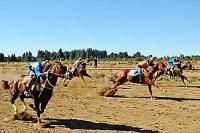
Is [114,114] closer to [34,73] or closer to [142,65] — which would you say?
[34,73]

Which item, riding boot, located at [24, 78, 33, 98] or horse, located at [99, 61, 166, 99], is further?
horse, located at [99, 61, 166, 99]

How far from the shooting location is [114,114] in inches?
733

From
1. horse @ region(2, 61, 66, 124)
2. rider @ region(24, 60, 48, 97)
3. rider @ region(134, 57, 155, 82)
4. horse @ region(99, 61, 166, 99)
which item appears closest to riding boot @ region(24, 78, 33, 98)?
rider @ region(24, 60, 48, 97)

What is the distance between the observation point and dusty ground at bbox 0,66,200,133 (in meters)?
15.4

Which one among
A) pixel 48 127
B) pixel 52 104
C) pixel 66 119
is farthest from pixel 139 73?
pixel 48 127

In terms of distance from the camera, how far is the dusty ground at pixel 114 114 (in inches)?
606

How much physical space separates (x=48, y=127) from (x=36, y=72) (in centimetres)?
199

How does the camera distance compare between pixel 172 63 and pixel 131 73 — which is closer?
pixel 131 73

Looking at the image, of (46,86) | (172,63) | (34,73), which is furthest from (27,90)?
(172,63)

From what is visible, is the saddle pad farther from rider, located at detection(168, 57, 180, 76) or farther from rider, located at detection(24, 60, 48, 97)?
rider, located at detection(24, 60, 48, 97)

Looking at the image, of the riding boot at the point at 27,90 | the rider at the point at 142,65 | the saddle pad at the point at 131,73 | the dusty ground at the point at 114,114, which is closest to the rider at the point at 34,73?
the riding boot at the point at 27,90

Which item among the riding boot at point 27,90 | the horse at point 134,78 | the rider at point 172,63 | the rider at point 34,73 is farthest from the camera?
the rider at point 172,63

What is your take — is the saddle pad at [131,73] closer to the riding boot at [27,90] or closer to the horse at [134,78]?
the horse at [134,78]

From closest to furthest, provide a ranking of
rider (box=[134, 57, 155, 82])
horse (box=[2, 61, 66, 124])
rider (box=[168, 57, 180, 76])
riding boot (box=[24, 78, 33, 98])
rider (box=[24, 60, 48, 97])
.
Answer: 1. horse (box=[2, 61, 66, 124])
2. rider (box=[24, 60, 48, 97])
3. riding boot (box=[24, 78, 33, 98])
4. rider (box=[134, 57, 155, 82])
5. rider (box=[168, 57, 180, 76])
